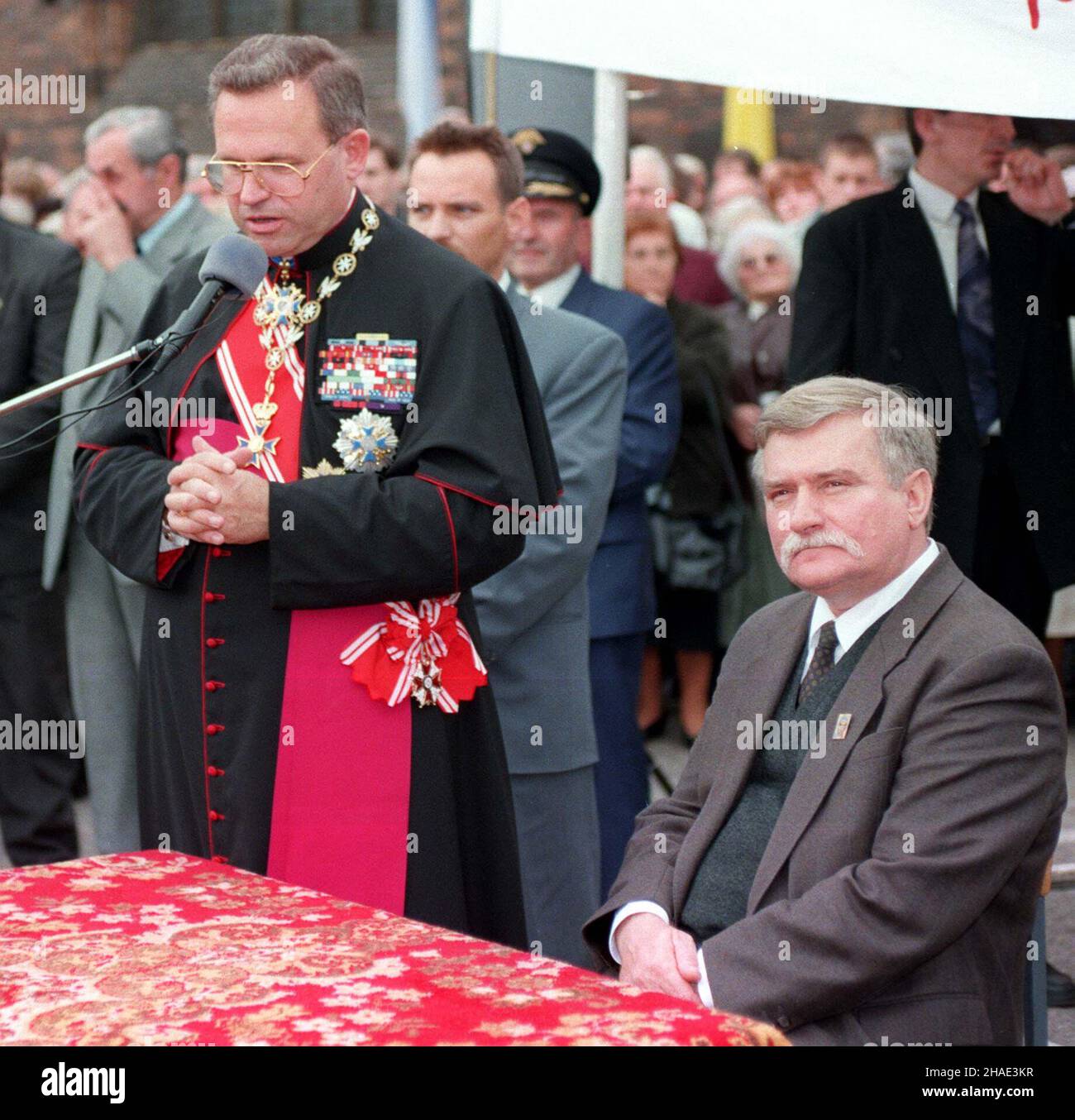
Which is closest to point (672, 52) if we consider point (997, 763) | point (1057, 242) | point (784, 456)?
point (1057, 242)

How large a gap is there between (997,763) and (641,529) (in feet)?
7.98

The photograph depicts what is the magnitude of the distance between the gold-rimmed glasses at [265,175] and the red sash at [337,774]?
2.44 ft

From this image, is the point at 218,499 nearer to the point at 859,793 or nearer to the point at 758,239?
the point at 859,793

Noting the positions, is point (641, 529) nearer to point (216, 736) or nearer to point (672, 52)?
point (672, 52)

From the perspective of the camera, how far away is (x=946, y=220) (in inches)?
175

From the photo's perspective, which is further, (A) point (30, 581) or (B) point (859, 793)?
(A) point (30, 581)

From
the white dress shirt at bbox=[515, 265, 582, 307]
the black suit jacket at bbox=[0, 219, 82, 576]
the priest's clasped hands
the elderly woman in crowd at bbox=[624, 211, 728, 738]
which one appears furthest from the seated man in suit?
the elderly woman in crowd at bbox=[624, 211, 728, 738]

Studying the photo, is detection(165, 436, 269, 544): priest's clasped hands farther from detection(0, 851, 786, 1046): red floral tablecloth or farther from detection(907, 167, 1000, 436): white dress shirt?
detection(907, 167, 1000, 436): white dress shirt

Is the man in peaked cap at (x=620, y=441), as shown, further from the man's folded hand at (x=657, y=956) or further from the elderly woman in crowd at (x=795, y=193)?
the elderly woman in crowd at (x=795, y=193)

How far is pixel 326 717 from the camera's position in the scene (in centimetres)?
332

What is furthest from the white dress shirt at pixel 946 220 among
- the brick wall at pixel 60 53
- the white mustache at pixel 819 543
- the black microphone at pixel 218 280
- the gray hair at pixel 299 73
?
the brick wall at pixel 60 53

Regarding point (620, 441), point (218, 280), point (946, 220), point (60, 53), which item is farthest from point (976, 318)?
point (60, 53)

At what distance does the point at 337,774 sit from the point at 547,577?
106cm

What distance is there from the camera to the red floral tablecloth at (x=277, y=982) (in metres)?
1.99
